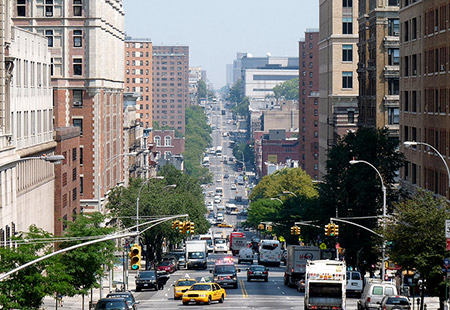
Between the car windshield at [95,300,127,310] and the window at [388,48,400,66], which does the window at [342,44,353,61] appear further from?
the car windshield at [95,300,127,310]

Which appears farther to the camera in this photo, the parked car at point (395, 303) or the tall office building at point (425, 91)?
the tall office building at point (425, 91)

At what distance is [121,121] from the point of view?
147 metres

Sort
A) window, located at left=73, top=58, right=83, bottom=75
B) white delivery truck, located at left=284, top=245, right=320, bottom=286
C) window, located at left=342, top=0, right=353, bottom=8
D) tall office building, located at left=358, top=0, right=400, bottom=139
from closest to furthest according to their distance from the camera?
white delivery truck, located at left=284, top=245, right=320, bottom=286 < tall office building, located at left=358, top=0, right=400, bottom=139 < window, located at left=73, top=58, right=83, bottom=75 < window, located at left=342, top=0, right=353, bottom=8

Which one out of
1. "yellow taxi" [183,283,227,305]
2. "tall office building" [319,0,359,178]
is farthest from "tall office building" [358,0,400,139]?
"yellow taxi" [183,283,227,305]

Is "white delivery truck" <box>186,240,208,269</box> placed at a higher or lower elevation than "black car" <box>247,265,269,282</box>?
lower

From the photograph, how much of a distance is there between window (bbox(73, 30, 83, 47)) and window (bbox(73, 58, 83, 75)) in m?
1.69

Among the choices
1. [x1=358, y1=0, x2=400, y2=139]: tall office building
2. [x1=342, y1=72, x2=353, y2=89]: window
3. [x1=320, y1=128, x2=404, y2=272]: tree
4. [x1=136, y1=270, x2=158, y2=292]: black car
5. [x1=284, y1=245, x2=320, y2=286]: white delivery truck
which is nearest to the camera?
[x1=136, y1=270, x2=158, y2=292]: black car

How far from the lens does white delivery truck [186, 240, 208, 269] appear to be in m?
112

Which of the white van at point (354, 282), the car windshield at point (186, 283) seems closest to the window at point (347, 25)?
the white van at point (354, 282)

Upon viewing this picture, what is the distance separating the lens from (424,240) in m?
57.2

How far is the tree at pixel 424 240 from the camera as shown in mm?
56531

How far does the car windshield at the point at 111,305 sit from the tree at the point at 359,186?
110 feet

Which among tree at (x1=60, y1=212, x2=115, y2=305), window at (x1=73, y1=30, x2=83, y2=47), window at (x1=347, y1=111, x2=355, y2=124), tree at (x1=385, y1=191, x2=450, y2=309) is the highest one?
A: window at (x1=73, y1=30, x2=83, y2=47)

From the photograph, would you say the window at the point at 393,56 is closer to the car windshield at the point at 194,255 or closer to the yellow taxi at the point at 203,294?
the car windshield at the point at 194,255
